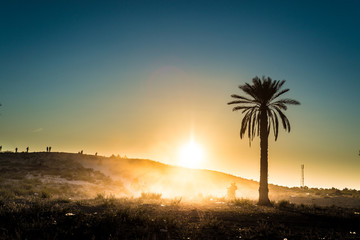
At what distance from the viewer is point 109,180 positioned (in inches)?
1735

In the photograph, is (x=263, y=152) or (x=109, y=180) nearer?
(x=263, y=152)

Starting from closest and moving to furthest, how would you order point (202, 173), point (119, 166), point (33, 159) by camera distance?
point (33, 159) → point (119, 166) → point (202, 173)

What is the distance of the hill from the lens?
31.0 metres

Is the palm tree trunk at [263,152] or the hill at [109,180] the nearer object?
the palm tree trunk at [263,152]

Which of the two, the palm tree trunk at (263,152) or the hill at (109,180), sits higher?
the palm tree trunk at (263,152)

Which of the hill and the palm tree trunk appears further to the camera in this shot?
the hill

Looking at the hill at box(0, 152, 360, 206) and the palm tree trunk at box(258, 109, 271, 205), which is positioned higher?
the palm tree trunk at box(258, 109, 271, 205)

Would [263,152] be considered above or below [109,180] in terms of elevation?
above

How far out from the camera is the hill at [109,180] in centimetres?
3102

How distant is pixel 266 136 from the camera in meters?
25.1

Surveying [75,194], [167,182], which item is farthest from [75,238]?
[167,182]

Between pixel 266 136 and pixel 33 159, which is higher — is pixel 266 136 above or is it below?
above

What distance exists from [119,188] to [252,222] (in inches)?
1238

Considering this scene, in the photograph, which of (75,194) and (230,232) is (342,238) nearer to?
(230,232)
